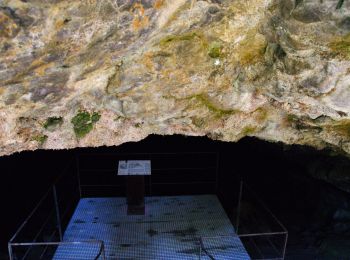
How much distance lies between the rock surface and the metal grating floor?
4.88 feet

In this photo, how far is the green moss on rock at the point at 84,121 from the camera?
8.20ft

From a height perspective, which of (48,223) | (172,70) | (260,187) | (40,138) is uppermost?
(172,70)

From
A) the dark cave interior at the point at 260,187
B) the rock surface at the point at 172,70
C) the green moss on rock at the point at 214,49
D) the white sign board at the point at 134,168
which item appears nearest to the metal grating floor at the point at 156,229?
the white sign board at the point at 134,168

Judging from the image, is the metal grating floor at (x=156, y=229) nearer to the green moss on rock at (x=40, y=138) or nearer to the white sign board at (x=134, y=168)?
the white sign board at (x=134, y=168)

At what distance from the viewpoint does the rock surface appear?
1687mm

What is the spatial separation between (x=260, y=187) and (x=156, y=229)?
2.30m

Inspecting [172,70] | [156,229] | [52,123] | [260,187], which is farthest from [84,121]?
[260,187]

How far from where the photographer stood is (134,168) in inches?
164

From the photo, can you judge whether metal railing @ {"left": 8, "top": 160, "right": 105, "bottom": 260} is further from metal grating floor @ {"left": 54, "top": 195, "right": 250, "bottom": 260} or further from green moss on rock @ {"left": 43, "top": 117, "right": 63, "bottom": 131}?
green moss on rock @ {"left": 43, "top": 117, "right": 63, "bottom": 131}

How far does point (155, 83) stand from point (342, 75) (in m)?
1.12

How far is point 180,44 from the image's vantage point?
2062 mm

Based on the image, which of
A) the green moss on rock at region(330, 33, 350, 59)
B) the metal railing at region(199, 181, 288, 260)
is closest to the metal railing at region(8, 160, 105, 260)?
the metal railing at region(199, 181, 288, 260)

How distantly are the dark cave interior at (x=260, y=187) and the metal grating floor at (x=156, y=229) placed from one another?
0.83 metres

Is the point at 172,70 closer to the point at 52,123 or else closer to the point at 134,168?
the point at 52,123
